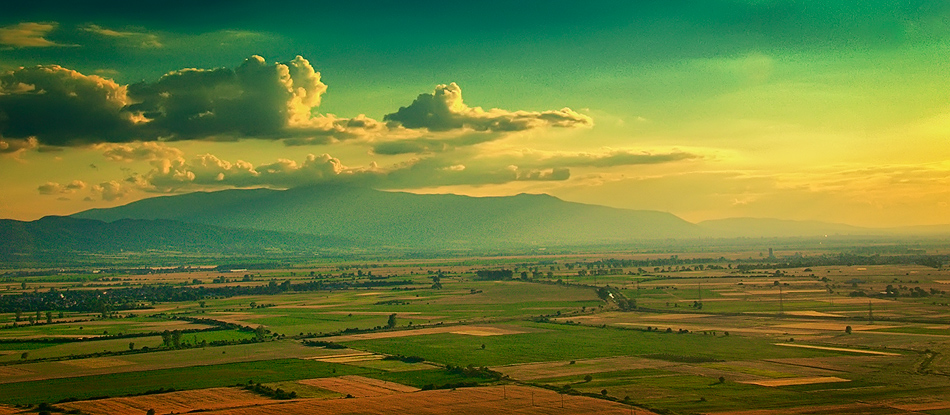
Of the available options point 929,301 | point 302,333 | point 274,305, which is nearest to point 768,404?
point 302,333

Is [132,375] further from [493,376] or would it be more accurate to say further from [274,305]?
[274,305]

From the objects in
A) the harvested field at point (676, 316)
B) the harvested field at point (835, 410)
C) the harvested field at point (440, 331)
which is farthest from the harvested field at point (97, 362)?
the harvested field at point (676, 316)

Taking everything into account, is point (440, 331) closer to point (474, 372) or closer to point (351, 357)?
point (351, 357)

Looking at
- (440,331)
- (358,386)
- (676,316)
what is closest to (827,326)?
(676,316)

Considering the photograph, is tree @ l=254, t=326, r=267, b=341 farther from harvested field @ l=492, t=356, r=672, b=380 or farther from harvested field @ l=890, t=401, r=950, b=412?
harvested field @ l=890, t=401, r=950, b=412

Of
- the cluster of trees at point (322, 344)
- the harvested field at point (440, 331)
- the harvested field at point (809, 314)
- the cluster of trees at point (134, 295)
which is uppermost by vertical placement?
the cluster of trees at point (134, 295)

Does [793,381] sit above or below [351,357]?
above

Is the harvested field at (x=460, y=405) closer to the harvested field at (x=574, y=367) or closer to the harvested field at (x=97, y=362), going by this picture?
the harvested field at (x=574, y=367)
